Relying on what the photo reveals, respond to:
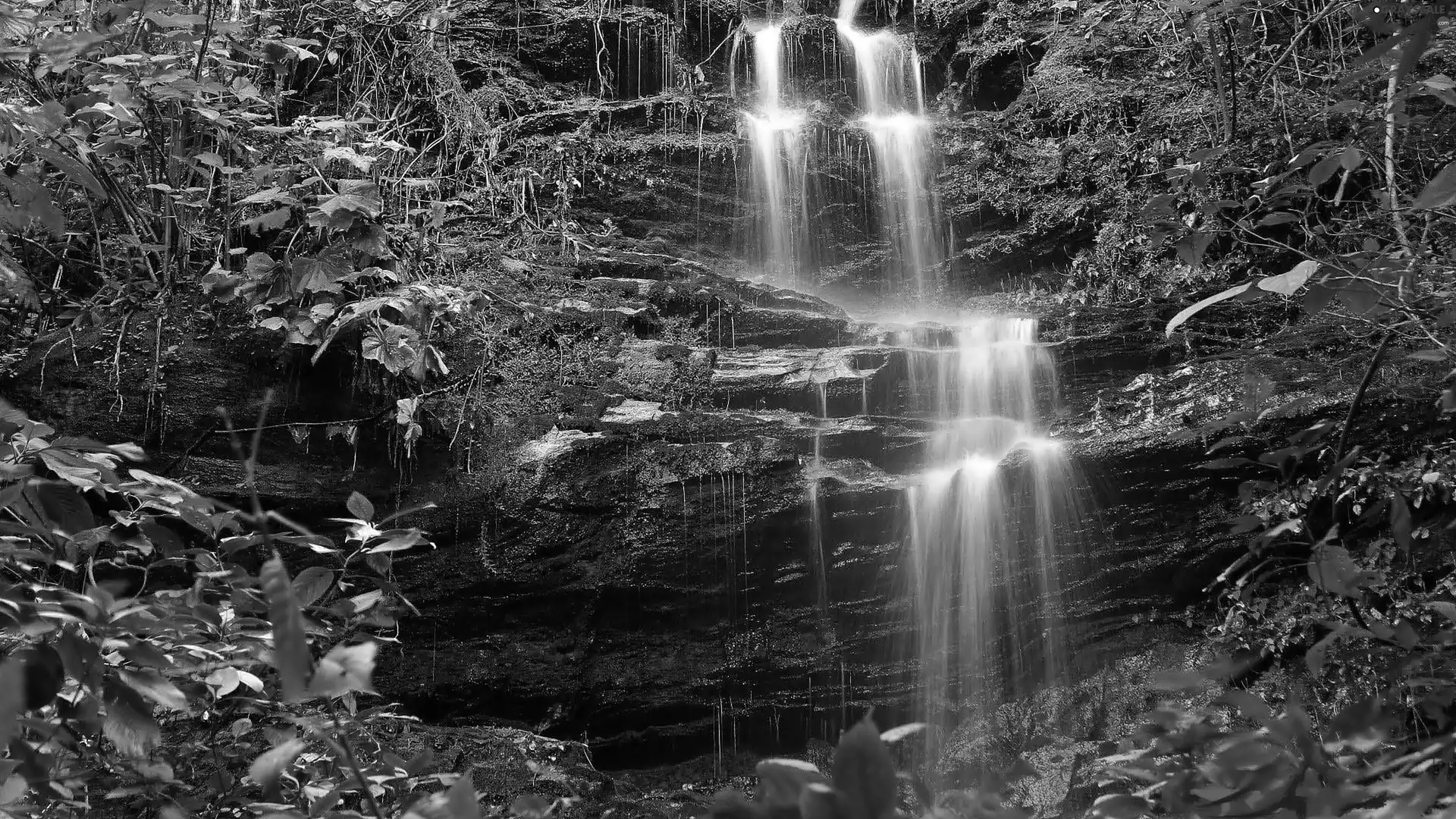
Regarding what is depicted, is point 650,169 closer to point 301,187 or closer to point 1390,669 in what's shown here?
point 301,187

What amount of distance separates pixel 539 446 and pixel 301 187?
7.38 ft

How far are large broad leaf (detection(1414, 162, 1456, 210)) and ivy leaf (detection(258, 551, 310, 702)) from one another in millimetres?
1543

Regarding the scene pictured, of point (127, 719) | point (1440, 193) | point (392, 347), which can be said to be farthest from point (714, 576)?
point (1440, 193)

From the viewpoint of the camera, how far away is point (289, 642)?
77cm

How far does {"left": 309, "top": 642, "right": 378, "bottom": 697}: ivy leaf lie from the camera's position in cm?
84

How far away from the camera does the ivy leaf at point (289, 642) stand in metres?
0.76

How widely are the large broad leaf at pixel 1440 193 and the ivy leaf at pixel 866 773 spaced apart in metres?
1.20

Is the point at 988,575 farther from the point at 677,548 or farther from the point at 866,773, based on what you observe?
the point at 866,773

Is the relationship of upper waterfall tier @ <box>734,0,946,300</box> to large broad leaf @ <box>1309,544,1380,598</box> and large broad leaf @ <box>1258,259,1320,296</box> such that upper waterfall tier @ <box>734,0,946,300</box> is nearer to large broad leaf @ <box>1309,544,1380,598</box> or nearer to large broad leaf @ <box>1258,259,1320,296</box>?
A: large broad leaf @ <box>1258,259,1320,296</box>

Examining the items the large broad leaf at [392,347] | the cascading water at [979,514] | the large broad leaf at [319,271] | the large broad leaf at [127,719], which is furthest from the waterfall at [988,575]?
the large broad leaf at [127,719]

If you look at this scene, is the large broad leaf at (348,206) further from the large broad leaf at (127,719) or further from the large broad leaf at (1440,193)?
the large broad leaf at (1440,193)

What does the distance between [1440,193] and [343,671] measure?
5.24ft

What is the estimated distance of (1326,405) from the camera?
5164 millimetres

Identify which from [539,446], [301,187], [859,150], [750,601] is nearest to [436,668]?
[539,446]
